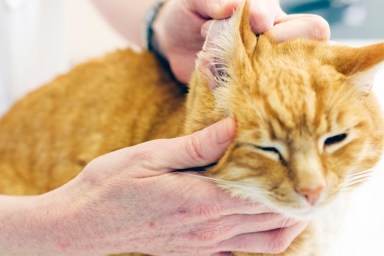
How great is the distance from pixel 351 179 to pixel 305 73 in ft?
0.67

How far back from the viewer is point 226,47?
0.87 m

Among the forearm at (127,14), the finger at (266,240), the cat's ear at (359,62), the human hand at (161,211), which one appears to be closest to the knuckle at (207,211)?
the human hand at (161,211)

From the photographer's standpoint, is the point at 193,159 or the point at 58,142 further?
the point at 58,142

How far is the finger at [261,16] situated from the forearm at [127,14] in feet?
2.14

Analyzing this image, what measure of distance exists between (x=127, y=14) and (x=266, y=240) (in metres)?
0.99

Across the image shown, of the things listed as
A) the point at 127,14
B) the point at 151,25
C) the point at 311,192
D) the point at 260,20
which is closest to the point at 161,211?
the point at 311,192

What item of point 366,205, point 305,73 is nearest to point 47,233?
point 305,73

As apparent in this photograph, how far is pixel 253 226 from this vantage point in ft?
2.92

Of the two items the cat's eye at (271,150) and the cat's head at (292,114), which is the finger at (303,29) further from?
the cat's eye at (271,150)

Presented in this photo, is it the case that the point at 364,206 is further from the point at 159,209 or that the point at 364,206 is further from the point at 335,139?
the point at 159,209

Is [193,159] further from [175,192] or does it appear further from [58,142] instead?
[58,142]

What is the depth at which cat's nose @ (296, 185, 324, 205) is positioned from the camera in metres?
0.79

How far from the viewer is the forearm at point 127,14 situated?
5.19ft

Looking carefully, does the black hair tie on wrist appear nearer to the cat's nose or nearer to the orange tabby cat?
the orange tabby cat
